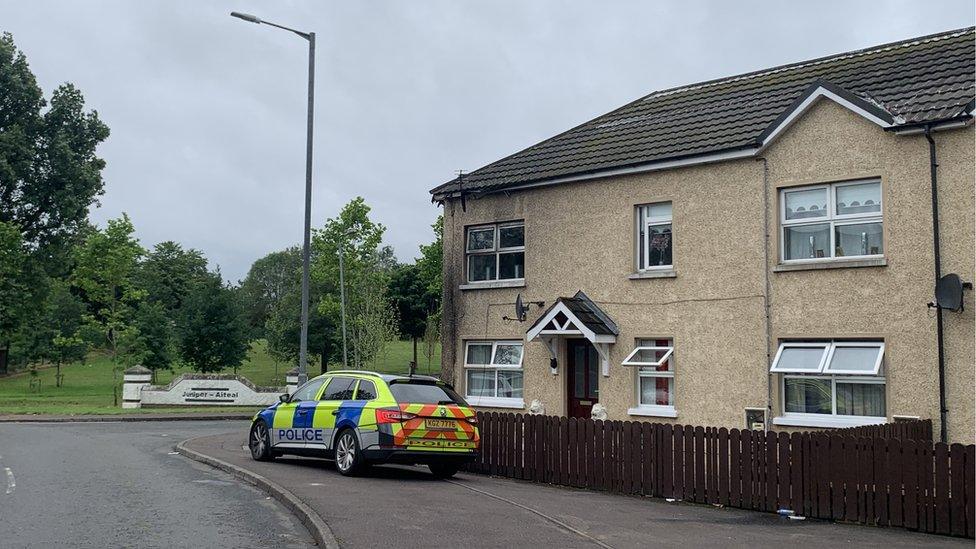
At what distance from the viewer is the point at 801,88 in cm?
1942

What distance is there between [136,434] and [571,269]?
1317cm

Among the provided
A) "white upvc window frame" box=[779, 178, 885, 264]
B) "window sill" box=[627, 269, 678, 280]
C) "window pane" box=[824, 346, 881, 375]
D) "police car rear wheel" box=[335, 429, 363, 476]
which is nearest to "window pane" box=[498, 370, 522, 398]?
"window sill" box=[627, 269, 678, 280]

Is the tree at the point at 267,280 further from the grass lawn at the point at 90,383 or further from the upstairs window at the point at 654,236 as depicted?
the upstairs window at the point at 654,236

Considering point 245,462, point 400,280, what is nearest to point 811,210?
point 245,462

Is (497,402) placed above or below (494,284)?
below

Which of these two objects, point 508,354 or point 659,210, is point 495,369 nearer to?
point 508,354

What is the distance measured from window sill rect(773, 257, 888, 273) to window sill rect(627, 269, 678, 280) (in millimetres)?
2140

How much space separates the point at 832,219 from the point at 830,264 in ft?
2.61

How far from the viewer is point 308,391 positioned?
1647 centimetres

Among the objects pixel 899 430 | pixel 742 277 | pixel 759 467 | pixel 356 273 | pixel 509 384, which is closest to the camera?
pixel 759 467

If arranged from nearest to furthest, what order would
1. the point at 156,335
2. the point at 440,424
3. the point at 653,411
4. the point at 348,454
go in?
the point at 440,424 → the point at 348,454 → the point at 653,411 → the point at 156,335

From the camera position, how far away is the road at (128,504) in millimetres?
9633

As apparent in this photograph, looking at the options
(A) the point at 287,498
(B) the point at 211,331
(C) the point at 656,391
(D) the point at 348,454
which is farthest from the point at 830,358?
(B) the point at 211,331

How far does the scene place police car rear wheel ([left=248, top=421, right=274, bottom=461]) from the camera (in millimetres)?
17141
